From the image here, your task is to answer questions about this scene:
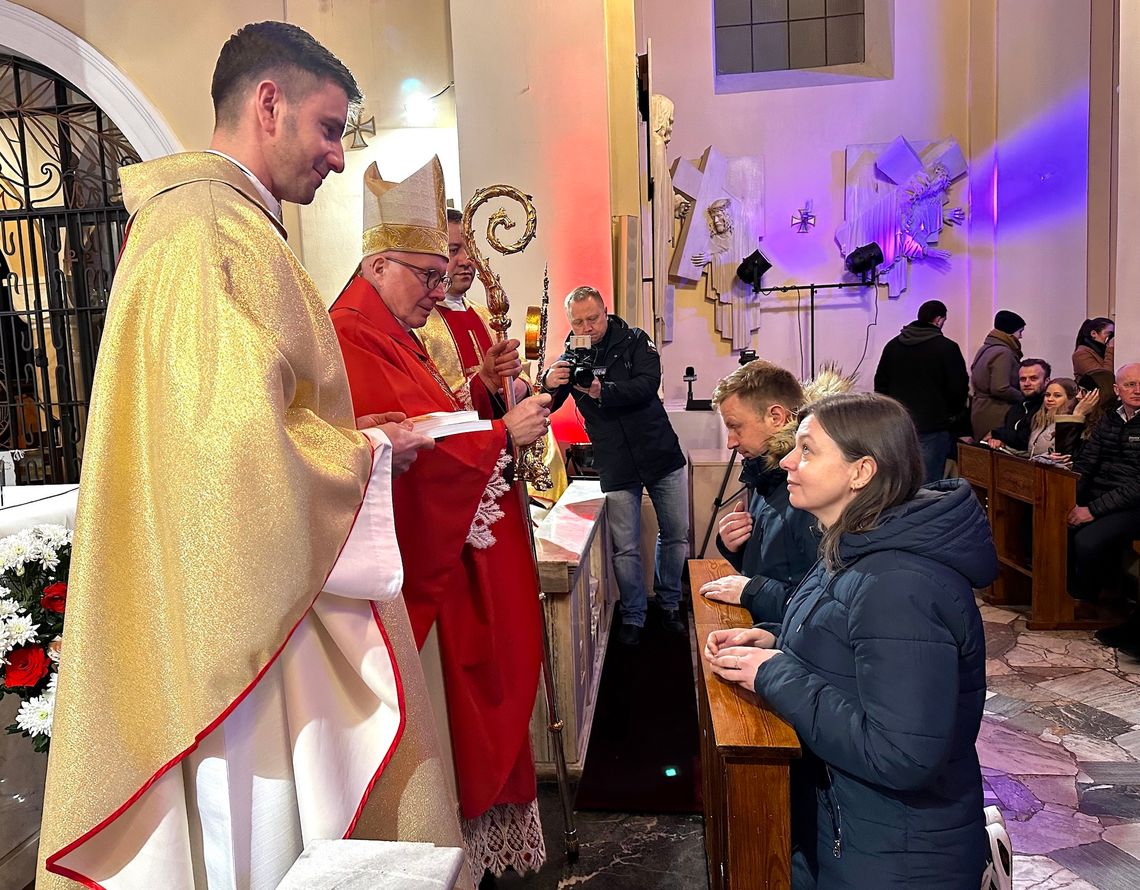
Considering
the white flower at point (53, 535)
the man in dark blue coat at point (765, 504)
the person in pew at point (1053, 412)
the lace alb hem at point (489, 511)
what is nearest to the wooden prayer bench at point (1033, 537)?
the person in pew at point (1053, 412)

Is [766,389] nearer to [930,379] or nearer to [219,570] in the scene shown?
[219,570]

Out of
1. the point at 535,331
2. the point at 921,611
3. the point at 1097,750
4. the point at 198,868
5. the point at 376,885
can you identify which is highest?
the point at 535,331

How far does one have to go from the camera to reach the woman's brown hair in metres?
1.73

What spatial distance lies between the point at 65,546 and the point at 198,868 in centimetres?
122

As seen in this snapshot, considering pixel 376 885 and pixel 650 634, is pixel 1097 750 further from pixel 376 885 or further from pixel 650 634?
pixel 376 885

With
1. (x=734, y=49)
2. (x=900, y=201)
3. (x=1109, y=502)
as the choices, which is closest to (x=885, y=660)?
(x=1109, y=502)

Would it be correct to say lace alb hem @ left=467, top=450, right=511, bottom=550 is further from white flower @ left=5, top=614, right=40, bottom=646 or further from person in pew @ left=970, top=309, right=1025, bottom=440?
person in pew @ left=970, top=309, right=1025, bottom=440

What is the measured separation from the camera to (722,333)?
433 inches

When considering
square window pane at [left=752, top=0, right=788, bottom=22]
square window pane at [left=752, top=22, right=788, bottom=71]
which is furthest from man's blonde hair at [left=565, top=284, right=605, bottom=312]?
square window pane at [left=752, top=0, right=788, bottom=22]

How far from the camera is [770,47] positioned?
1126cm

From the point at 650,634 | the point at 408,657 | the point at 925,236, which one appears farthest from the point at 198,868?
the point at 925,236

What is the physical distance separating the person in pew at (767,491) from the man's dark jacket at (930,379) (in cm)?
498

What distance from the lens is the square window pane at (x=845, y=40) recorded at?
1098 cm

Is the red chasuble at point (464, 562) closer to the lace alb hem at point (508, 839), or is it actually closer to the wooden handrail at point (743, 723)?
the lace alb hem at point (508, 839)
